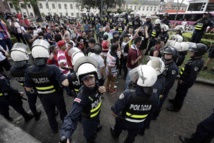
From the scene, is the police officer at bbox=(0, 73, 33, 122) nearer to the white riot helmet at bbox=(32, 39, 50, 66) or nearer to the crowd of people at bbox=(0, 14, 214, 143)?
the crowd of people at bbox=(0, 14, 214, 143)

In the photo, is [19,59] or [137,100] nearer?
[137,100]

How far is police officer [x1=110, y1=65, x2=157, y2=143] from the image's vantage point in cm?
170

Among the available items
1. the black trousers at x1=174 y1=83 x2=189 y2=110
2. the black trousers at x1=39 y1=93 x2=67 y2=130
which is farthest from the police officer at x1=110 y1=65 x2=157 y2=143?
the black trousers at x1=174 y1=83 x2=189 y2=110

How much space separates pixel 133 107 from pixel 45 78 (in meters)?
1.84

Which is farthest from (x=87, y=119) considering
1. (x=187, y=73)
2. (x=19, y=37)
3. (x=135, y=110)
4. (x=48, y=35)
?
(x=19, y=37)

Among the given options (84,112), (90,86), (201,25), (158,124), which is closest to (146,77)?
(90,86)

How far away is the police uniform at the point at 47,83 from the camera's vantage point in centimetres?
230

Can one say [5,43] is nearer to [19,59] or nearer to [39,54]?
[19,59]

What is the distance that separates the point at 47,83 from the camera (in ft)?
8.04

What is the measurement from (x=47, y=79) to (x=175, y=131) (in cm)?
367

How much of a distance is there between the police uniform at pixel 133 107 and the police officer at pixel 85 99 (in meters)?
0.44

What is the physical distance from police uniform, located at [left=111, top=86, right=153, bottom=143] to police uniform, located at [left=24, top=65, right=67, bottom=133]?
1.29 metres

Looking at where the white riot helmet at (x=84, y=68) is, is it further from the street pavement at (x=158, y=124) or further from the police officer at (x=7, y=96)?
the street pavement at (x=158, y=124)

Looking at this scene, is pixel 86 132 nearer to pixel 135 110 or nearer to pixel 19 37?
pixel 135 110
